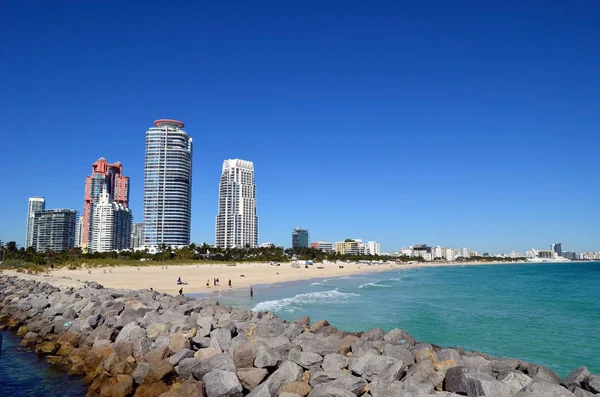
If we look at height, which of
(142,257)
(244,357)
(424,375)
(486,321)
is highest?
(142,257)

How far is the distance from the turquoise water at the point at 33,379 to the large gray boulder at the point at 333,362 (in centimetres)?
588

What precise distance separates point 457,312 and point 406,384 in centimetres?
2237

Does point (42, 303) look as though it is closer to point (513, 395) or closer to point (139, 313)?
point (139, 313)

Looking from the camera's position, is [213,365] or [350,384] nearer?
[350,384]

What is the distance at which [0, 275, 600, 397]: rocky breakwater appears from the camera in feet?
26.8

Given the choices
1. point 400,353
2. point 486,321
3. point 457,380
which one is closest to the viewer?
point 457,380

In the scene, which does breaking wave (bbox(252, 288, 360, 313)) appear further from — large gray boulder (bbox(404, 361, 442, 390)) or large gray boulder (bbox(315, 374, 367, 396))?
large gray boulder (bbox(315, 374, 367, 396))

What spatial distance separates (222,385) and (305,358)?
6.60 ft

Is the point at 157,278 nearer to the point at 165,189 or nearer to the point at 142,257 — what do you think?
the point at 142,257

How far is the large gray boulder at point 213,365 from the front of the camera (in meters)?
9.71

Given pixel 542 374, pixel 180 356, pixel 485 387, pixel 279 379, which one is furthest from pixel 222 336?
pixel 542 374

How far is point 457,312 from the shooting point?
28.4 m

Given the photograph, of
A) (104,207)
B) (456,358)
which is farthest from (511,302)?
(104,207)

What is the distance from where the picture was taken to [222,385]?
8.91 m
